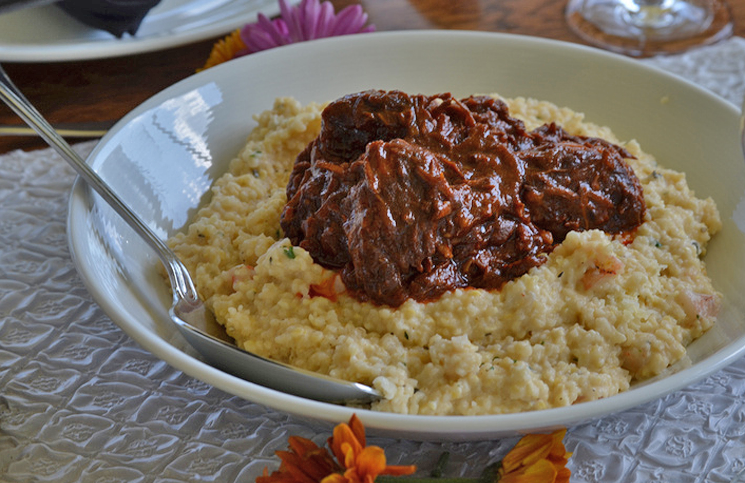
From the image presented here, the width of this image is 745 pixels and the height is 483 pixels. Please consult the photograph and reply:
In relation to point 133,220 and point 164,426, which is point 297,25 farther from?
point 164,426

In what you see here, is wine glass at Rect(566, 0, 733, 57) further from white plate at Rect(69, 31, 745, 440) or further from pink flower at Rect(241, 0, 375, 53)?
pink flower at Rect(241, 0, 375, 53)

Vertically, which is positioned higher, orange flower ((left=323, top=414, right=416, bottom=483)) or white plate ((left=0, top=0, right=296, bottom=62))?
orange flower ((left=323, top=414, right=416, bottom=483))

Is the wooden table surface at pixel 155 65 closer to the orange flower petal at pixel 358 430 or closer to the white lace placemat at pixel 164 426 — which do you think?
the white lace placemat at pixel 164 426

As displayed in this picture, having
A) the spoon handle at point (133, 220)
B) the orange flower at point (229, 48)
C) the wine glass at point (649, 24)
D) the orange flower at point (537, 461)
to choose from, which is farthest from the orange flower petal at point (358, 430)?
the wine glass at point (649, 24)

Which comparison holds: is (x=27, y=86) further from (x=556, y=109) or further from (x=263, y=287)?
(x=556, y=109)

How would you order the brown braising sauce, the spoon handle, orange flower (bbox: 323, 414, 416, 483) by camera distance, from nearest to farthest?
orange flower (bbox: 323, 414, 416, 483)
the brown braising sauce
the spoon handle

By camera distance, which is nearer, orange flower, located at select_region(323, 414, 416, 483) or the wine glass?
orange flower, located at select_region(323, 414, 416, 483)

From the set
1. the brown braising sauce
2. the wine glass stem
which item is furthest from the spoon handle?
the wine glass stem
